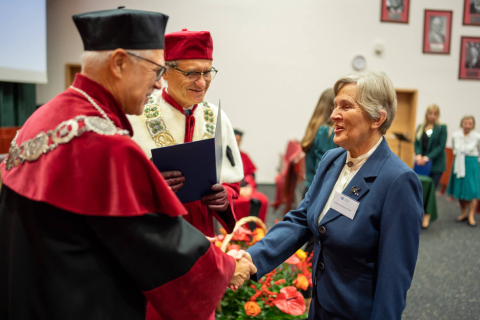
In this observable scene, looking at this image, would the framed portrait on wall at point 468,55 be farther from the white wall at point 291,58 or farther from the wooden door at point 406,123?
the wooden door at point 406,123

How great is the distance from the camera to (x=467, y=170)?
557 cm

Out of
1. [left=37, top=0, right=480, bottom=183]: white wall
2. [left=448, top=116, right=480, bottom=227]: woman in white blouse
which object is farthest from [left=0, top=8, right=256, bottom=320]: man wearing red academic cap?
[left=37, top=0, right=480, bottom=183]: white wall

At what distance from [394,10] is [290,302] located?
7602mm

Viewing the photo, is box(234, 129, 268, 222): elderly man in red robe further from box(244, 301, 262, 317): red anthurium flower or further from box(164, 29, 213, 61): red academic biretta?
box(164, 29, 213, 61): red academic biretta

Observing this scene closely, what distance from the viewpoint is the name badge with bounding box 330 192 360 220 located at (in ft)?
4.31

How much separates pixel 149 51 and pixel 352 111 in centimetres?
77

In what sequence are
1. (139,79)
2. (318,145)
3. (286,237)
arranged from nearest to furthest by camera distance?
(139,79) < (286,237) < (318,145)

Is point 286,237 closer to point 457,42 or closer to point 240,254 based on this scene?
point 240,254

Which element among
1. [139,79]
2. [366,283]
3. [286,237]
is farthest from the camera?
[286,237]

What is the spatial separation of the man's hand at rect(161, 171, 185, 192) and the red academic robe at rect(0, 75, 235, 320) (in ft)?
1.20

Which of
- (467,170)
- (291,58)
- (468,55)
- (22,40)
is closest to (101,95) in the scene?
(22,40)

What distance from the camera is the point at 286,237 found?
1561 millimetres

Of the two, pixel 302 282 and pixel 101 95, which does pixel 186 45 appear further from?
pixel 302 282

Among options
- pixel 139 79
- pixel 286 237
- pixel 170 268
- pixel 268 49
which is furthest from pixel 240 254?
pixel 268 49
